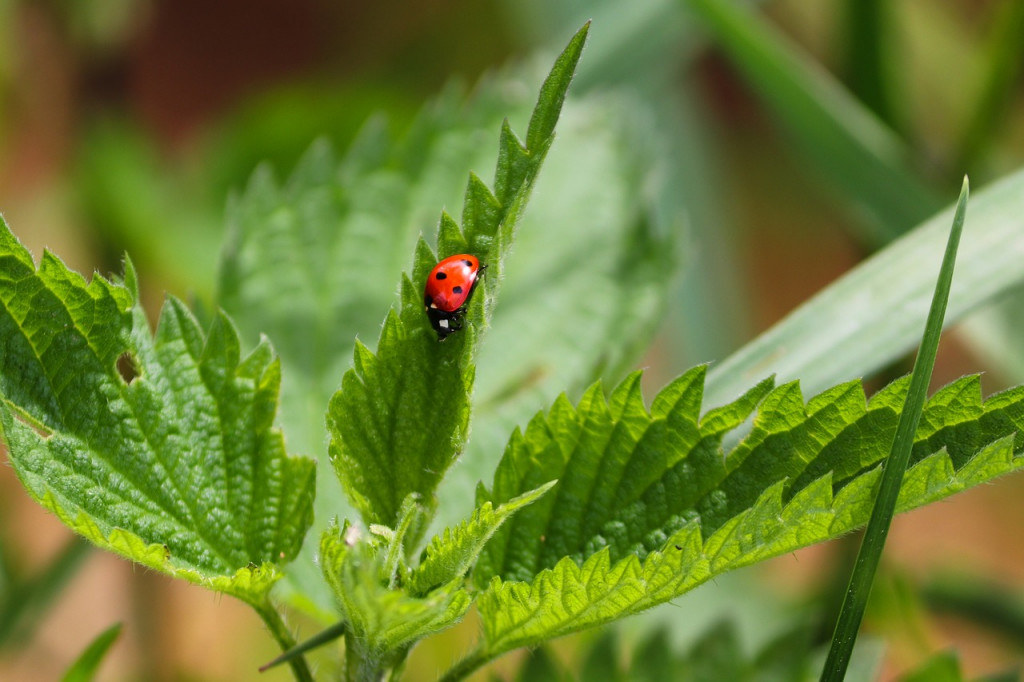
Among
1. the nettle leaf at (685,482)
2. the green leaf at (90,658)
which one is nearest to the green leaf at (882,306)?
the nettle leaf at (685,482)

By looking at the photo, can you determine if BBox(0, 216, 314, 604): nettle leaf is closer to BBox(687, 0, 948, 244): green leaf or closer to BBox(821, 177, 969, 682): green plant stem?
BBox(821, 177, 969, 682): green plant stem

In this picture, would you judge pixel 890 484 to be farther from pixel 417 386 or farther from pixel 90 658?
pixel 90 658

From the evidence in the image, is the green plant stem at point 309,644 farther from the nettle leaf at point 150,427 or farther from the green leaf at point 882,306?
the green leaf at point 882,306

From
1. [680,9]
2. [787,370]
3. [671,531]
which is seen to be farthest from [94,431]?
[680,9]

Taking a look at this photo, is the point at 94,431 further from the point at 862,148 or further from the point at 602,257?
the point at 862,148

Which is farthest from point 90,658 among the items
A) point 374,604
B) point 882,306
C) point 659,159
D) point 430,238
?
point 659,159
